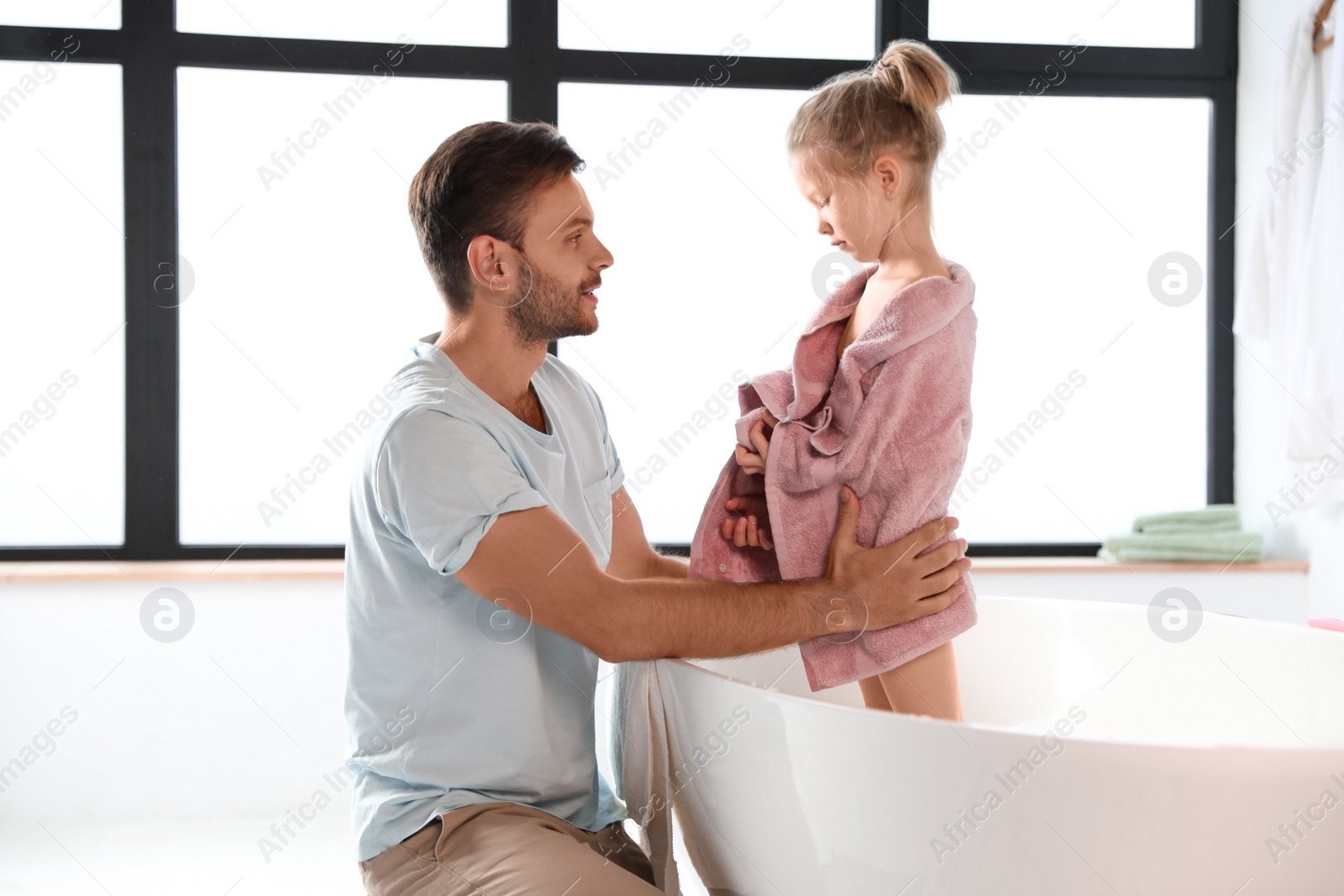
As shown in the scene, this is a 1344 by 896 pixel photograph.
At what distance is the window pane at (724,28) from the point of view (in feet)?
8.27

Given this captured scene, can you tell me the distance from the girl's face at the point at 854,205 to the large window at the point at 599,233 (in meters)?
1.21

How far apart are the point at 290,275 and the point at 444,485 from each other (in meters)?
1.62

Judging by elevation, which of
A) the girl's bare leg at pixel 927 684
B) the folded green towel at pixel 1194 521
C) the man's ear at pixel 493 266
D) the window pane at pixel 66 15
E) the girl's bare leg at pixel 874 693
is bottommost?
the girl's bare leg at pixel 874 693

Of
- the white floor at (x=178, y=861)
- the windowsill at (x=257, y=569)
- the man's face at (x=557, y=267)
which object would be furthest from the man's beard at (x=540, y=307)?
the windowsill at (x=257, y=569)

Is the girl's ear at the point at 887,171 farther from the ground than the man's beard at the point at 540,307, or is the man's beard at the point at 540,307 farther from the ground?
the girl's ear at the point at 887,171

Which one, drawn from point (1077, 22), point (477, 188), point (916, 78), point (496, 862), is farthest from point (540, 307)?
point (1077, 22)

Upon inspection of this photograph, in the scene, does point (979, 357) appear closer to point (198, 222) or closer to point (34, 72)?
point (198, 222)

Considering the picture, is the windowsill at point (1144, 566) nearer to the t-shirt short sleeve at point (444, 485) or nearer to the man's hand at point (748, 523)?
the man's hand at point (748, 523)

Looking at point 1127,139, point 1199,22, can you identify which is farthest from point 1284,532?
point 1199,22

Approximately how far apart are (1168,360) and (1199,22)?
89 cm

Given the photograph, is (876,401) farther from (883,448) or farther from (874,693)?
(874,693)

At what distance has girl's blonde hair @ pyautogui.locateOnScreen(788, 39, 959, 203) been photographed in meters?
1.23

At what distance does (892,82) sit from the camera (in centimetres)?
124

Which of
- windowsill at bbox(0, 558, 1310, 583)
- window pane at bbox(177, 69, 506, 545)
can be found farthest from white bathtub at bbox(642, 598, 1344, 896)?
window pane at bbox(177, 69, 506, 545)
